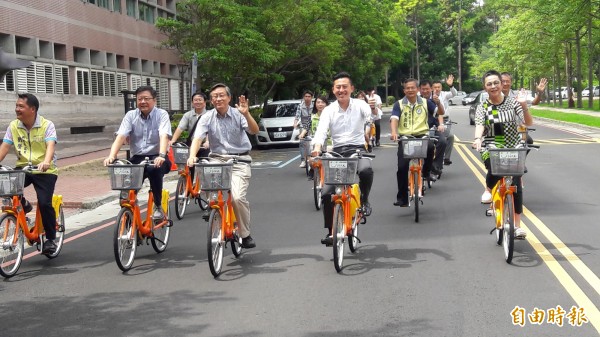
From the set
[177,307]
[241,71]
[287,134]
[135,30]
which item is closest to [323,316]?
[177,307]

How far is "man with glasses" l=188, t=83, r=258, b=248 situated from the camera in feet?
28.4

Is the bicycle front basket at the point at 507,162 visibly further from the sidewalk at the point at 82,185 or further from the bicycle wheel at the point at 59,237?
the sidewalk at the point at 82,185

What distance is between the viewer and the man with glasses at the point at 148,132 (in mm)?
9156

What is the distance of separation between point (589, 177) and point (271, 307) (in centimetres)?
1064

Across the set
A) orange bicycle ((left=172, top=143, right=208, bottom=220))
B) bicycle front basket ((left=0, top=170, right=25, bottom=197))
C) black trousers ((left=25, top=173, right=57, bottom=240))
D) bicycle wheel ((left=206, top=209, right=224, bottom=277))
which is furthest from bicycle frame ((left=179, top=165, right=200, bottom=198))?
bicycle wheel ((left=206, top=209, right=224, bottom=277))

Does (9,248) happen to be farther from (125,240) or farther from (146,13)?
(146,13)

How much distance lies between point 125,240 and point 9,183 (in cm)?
125

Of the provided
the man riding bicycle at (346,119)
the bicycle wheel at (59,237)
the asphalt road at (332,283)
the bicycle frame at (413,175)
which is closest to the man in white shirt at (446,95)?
the bicycle frame at (413,175)

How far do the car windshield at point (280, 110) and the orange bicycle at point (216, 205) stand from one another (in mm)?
21276

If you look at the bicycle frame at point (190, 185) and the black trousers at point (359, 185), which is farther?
the bicycle frame at point (190, 185)

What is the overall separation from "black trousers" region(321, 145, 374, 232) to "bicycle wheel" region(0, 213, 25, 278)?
3112mm

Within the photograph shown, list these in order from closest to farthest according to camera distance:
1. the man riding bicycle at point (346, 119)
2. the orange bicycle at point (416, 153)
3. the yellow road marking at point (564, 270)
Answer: the yellow road marking at point (564, 270), the man riding bicycle at point (346, 119), the orange bicycle at point (416, 153)

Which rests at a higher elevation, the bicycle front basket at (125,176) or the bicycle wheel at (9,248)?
the bicycle front basket at (125,176)

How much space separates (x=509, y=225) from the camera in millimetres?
7965
